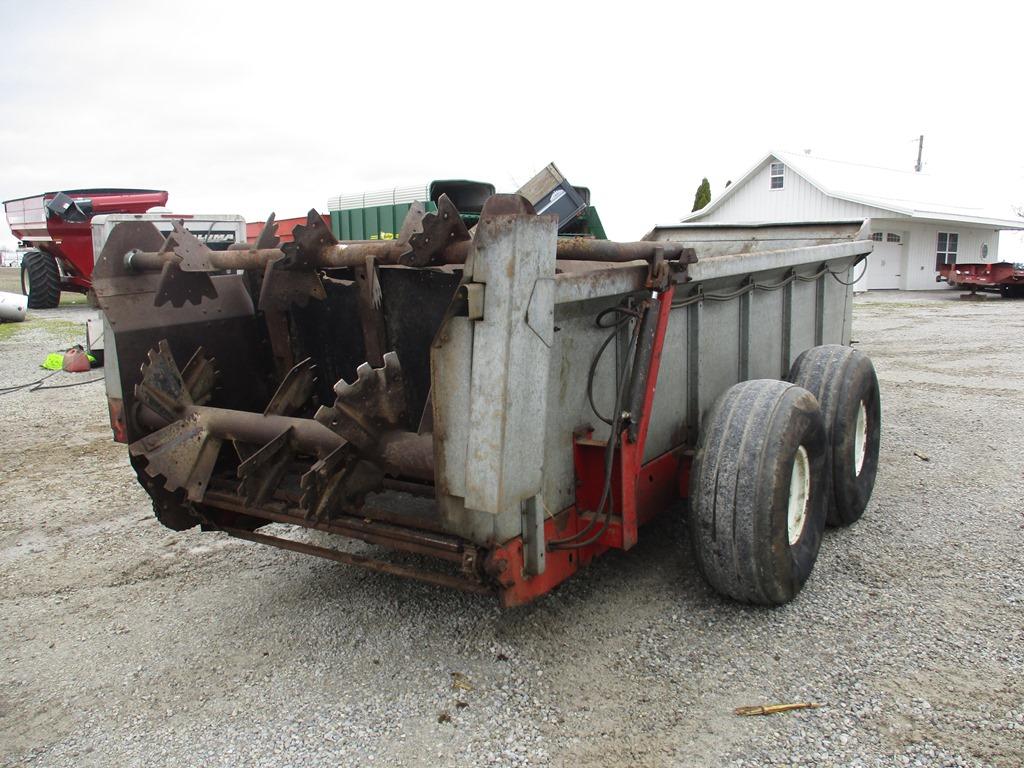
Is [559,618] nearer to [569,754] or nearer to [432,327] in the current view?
[569,754]

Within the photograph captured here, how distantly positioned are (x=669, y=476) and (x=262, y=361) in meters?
2.14

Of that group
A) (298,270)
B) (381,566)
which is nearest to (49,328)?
(298,270)

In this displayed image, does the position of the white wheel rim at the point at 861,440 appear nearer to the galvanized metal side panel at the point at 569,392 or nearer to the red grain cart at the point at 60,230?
the galvanized metal side panel at the point at 569,392

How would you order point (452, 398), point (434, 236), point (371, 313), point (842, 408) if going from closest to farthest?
1. point (452, 398)
2. point (434, 236)
3. point (371, 313)
4. point (842, 408)

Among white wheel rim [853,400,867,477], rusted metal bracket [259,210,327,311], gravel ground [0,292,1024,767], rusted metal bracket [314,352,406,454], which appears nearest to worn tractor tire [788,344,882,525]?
white wheel rim [853,400,867,477]

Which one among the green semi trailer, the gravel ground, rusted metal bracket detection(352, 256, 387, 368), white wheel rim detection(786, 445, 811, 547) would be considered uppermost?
the green semi trailer

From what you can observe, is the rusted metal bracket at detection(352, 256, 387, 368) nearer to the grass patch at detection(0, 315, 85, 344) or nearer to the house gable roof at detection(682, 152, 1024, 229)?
the grass patch at detection(0, 315, 85, 344)

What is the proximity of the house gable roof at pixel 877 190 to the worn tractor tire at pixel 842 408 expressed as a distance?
22198 mm

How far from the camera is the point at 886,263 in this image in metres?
26.2

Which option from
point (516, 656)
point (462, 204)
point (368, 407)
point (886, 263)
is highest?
point (462, 204)

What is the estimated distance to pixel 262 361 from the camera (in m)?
4.29

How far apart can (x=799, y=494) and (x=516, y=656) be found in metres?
1.39

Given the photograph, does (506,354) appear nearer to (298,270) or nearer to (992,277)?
(298,270)

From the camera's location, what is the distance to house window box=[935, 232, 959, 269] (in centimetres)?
2764
